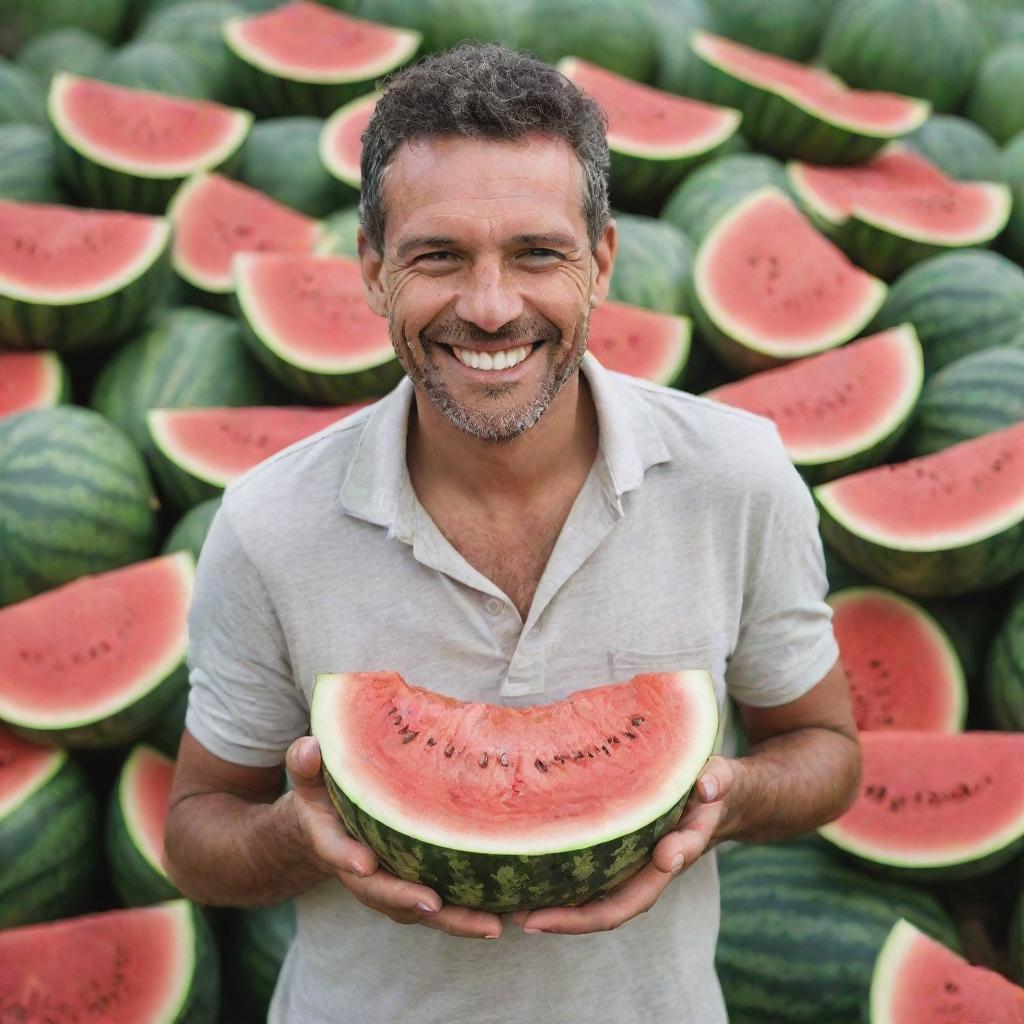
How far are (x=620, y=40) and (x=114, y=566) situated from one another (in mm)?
2479

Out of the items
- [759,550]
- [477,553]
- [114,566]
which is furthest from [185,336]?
[759,550]

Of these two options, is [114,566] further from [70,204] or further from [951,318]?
[951,318]

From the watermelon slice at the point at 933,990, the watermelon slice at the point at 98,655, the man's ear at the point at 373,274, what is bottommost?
the watermelon slice at the point at 98,655

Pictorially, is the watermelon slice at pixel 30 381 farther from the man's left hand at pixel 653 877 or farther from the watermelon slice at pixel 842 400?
the man's left hand at pixel 653 877

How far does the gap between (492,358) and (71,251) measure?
1983 millimetres

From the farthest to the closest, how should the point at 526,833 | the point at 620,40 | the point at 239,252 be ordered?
1. the point at 620,40
2. the point at 239,252
3. the point at 526,833

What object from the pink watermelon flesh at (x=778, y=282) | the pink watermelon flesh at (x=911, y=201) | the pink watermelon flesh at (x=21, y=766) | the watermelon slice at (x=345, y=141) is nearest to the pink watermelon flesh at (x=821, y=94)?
the pink watermelon flesh at (x=911, y=201)

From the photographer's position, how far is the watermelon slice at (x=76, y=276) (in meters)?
2.88

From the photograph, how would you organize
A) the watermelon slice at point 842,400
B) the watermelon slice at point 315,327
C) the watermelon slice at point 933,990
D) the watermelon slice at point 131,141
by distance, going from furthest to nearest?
the watermelon slice at point 131,141 → the watermelon slice at point 315,327 → the watermelon slice at point 842,400 → the watermelon slice at point 933,990

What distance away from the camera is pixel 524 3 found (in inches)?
158

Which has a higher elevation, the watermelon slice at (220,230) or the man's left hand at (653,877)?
the man's left hand at (653,877)

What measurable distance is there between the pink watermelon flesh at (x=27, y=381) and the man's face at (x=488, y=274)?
1.71 m

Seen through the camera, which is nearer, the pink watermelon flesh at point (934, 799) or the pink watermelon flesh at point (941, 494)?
the pink watermelon flesh at point (934, 799)

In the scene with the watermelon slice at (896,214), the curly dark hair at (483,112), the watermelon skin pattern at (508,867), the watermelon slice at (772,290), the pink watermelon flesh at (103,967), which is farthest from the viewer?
the watermelon slice at (896,214)
